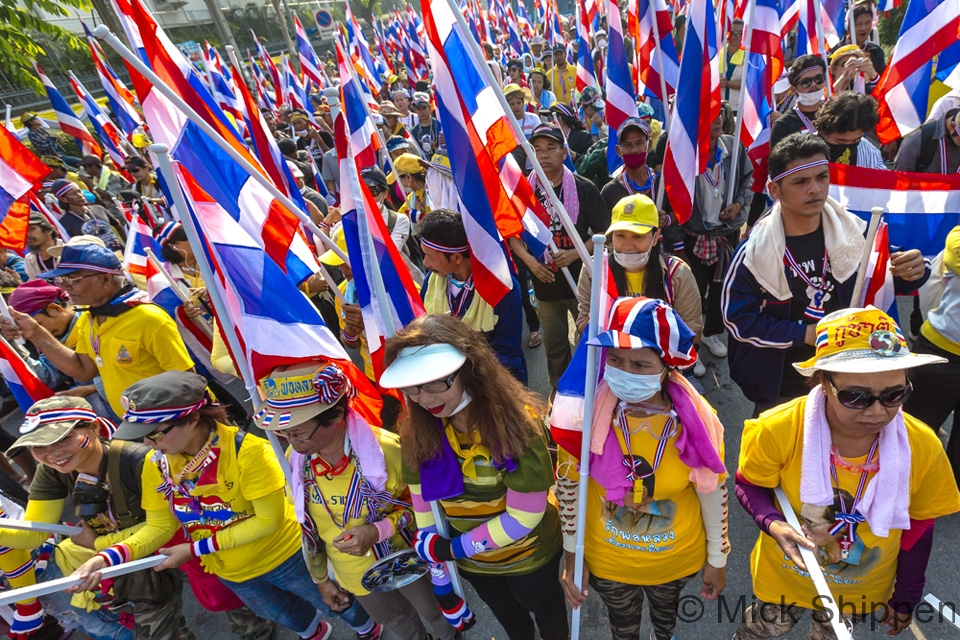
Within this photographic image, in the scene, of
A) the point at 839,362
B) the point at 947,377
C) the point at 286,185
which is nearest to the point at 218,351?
the point at 286,185

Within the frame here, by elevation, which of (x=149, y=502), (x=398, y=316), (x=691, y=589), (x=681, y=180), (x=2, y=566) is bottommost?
(x=691, y=589)

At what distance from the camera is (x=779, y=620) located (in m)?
2.26

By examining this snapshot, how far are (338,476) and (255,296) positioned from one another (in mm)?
881

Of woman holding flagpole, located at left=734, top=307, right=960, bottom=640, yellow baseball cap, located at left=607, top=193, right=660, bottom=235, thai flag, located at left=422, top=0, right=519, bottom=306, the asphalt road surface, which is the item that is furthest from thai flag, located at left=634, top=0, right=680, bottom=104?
woman holding flagpole, located at left=734, top=307, right=960, bottom=640

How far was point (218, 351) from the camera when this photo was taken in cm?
383

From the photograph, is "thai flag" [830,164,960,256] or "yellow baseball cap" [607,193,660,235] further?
"yellow baseball cap" [607,193,660,235]

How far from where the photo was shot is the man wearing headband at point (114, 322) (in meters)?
3.15

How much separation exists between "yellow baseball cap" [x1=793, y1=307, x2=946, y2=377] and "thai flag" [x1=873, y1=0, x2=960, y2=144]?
327cm

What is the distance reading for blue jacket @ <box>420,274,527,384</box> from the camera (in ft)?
10.8

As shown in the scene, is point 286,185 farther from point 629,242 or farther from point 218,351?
point 629,242

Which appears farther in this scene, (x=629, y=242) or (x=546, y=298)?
(x=546, y=298)

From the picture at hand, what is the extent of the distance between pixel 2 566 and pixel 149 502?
802 millimetres

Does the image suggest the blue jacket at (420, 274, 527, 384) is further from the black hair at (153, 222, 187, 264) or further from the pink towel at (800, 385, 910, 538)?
the black hair at (153, 222, 187, 264)

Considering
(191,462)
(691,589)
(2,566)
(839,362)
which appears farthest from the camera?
(691,589)
